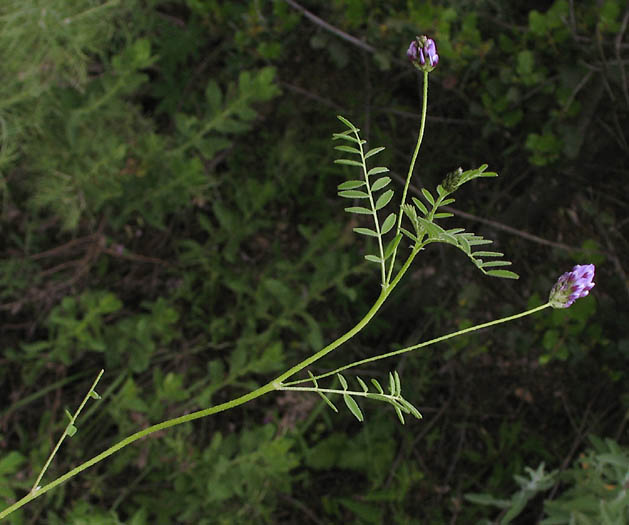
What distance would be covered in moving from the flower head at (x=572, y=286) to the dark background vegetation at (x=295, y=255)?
927 mm

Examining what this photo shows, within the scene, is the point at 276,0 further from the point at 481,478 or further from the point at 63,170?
the point at 481,478

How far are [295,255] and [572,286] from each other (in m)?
1.37

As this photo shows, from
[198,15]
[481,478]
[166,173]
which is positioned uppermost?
[198,15]

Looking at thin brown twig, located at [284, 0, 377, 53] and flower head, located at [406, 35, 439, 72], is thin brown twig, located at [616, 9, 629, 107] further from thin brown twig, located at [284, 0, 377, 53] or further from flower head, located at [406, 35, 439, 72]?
flower head, located at [406, 35, 439, 72]

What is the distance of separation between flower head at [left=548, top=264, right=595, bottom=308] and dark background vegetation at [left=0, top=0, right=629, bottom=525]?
927mm

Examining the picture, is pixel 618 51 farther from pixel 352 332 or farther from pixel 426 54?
pixel 352 332

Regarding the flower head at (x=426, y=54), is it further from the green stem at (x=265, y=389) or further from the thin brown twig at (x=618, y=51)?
the thin brown twig at (x=618, y=51)

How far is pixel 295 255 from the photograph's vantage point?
2.03 meters

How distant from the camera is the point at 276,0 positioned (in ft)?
5.93

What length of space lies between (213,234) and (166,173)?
24 cm

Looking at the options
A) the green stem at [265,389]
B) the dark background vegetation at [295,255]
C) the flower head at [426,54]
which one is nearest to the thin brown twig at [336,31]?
the dark background vegetation at [295,255]

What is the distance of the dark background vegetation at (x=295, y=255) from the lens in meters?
1.65

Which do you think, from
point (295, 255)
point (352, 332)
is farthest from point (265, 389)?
point (295, 255)

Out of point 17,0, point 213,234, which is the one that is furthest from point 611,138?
point 17,0
